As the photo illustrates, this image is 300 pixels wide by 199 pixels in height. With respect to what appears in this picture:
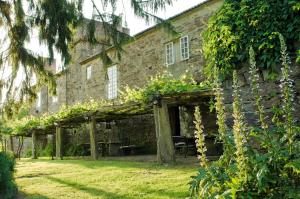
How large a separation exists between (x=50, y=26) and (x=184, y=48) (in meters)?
8.69

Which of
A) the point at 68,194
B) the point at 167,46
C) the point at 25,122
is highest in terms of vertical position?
the point at 167,46

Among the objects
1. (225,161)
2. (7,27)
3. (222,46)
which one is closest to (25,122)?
(7,27)

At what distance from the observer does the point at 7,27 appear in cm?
681

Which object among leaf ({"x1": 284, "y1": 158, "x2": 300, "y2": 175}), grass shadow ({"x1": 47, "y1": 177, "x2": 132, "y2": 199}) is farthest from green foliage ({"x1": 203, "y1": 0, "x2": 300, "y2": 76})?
grass shadow ({"x1": 47, "y1": 177, "x2": 132, "y2": 199})

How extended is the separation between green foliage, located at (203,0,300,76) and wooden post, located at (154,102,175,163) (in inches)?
198

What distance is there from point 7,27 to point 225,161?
5185 millimetres

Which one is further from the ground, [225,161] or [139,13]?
[139,13]

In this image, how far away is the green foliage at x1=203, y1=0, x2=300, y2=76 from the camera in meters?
4.66

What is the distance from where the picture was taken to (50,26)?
625 centimetres

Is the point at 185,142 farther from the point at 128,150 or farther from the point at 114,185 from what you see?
the point at 114,185

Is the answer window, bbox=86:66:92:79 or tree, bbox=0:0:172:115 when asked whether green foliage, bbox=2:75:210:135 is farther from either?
window, bbox=86:66:92:79

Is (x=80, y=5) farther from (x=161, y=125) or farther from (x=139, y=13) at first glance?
(x=161, y=125)

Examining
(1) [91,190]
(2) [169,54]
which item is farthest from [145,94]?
(2) [169,54]

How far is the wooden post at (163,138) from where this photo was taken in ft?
33.1
